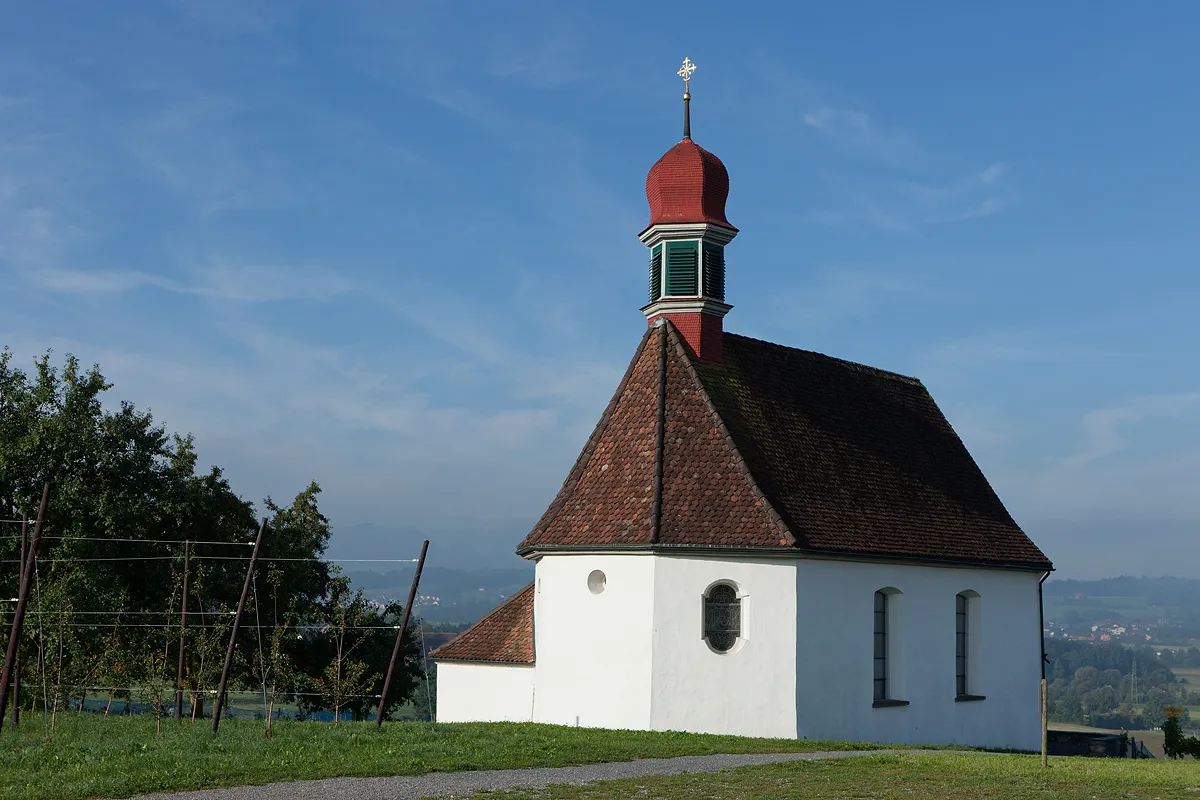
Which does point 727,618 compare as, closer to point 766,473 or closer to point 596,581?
point 596,581

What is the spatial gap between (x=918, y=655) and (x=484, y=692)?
31.8ft

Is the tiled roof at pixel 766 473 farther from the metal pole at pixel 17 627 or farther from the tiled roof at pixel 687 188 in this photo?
the metal pole at pixel 17 627

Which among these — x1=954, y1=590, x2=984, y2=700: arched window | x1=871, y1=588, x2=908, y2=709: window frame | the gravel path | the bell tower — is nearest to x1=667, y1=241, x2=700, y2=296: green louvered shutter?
the bell tower

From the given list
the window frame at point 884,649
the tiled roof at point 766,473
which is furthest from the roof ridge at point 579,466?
the window frame at point 884,649

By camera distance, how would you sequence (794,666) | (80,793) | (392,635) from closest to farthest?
(80,793) → (794,666) → (392,635)

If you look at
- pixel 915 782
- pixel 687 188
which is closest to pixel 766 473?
pixel 687 188

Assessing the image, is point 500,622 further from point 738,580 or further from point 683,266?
point 683,266

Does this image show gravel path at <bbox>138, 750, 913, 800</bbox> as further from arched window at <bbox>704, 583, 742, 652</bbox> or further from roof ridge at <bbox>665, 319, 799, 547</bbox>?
roof ridge at <bbox>665, 319, 799, 547</bbox>

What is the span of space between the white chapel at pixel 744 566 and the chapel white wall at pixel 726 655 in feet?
0.13

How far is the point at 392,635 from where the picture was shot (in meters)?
42.0

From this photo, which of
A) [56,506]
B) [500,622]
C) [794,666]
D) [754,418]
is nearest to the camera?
[794,666]

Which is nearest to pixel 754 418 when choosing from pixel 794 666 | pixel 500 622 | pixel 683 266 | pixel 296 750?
pixel 683 266

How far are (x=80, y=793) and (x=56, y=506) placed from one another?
21.8 metres

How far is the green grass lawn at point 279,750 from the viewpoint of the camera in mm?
14859
